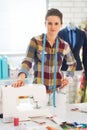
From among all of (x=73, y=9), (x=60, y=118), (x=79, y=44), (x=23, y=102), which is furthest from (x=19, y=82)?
(x=73, y=9)

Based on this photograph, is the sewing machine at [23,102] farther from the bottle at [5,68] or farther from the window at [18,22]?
the window at [18,22]

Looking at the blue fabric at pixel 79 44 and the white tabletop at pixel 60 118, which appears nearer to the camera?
the white tabletop at pixel 60 118

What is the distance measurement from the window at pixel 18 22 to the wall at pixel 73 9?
214mm

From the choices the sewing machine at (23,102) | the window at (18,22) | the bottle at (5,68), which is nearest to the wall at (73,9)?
the window at (18,22)

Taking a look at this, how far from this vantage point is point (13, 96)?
191 centimetres

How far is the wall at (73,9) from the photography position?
3975 millimetres

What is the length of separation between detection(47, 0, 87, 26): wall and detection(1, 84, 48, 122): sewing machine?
2.18m

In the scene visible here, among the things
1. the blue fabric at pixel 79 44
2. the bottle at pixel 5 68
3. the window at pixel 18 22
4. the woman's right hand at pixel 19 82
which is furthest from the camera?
the window at pixel 18 22

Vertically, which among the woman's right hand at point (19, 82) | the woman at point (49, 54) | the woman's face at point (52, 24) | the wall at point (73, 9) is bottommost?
the woman's right hand at point (19, 82)

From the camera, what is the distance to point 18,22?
385cm

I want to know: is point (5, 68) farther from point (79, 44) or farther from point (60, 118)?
point (60, 118)

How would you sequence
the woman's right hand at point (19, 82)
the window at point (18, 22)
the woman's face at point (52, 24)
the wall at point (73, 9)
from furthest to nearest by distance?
the wall at point (73, 9)
the window at point (18, 22)
the woman's face at point (52, 24)
the woman's right hand at point (19, 82)

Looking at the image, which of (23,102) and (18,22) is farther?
(18,22)

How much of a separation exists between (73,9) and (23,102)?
2.32 m
